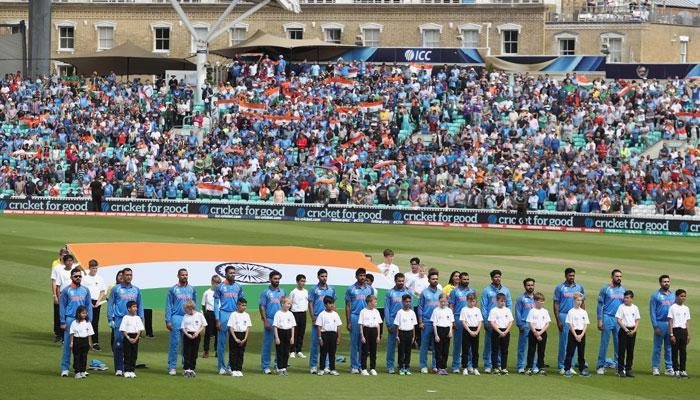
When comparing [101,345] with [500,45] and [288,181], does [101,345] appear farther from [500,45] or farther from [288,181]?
[500,45]

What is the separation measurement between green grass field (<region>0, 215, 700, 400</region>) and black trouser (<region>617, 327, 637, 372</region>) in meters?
0.32

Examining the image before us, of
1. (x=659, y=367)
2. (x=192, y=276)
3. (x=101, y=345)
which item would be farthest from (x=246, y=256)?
(x=659, y=367)

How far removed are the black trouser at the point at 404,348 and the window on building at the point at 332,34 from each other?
60148mm

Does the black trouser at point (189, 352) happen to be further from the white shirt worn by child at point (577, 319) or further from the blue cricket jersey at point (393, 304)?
the white shirt worn by child at point (577, 319)

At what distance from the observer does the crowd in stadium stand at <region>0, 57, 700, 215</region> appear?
58.1m

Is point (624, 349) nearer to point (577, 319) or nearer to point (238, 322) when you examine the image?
point (577, 319)

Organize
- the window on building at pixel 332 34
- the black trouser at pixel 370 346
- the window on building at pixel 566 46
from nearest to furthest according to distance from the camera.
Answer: the black trouser at pixel 370 346 → the window on building at pixel 566 46 → the window on building at pixel 332 34

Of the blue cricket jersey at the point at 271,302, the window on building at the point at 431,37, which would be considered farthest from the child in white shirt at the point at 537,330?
the window on building at the point at 431,37

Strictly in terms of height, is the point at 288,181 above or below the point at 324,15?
below

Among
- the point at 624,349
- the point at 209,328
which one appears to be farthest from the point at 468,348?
the point at 209,328

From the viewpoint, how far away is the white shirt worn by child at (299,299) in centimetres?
2578

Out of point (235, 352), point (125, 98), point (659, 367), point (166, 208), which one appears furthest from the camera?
point (125, 98)

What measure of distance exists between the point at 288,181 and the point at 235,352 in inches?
1408

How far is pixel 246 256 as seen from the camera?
91.1ft
